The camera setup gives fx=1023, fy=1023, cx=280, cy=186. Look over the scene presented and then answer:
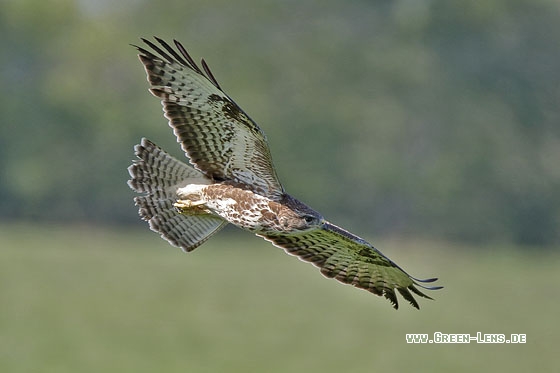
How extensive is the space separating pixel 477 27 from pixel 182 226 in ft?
139

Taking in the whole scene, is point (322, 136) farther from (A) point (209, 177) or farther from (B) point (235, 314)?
(A) point (209, 177)

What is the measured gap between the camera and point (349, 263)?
8.39m

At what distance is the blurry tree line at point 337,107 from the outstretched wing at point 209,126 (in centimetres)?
3206

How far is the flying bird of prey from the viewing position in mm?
7230

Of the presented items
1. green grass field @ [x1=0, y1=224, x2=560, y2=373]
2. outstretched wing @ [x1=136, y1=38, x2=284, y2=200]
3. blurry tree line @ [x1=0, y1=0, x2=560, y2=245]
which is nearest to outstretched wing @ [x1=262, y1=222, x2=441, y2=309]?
outstretched wing @ [x1=136, y1=38, x2=284, y2=200]

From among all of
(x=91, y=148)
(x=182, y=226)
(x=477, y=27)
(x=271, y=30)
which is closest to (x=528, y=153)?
(x=477, y=27)

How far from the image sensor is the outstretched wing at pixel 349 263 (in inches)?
324

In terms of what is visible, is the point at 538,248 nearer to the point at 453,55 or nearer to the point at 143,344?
the point at 453,55

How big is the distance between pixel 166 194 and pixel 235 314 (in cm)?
1787

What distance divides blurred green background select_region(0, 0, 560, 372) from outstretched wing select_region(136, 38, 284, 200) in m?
20.4

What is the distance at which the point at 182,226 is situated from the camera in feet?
26.4

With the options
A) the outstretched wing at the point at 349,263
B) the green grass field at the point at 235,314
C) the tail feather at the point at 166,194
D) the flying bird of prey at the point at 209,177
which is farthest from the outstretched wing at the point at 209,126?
the green grass field at the point at 235,314

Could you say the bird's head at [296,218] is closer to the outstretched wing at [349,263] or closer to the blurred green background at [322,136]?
the outstretched wing at [349,263]

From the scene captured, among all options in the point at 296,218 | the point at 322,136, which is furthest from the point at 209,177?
the point at 322,136
